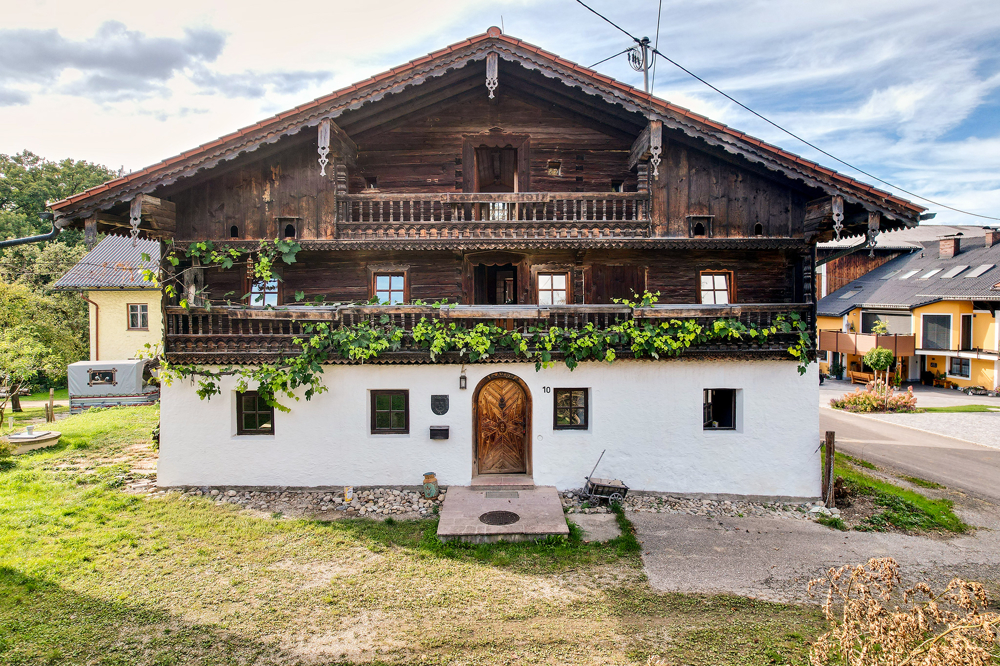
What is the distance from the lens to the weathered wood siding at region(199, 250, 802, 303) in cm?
1213

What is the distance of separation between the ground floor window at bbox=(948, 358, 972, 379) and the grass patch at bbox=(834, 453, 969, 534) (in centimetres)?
2430

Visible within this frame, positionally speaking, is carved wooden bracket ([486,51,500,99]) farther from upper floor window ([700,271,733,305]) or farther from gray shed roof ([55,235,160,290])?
gray shed roof ([55,235,160,290])

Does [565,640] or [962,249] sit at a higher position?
[962,249]

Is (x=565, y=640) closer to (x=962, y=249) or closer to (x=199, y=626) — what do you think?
(x=199, y=626)

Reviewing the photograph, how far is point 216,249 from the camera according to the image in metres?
11.4

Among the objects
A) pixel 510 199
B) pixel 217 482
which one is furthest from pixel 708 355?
pixel 217 482

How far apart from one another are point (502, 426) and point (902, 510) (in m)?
8.74

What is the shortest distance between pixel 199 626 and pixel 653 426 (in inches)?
352

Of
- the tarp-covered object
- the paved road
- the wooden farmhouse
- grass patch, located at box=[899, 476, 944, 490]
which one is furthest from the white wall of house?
the tarp-covered object

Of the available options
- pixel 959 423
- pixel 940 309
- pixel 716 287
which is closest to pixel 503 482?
pixel 716 287

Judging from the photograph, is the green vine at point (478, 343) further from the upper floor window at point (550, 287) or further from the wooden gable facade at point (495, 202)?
the upper floor window at point (550, 287)

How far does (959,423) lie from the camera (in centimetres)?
2023

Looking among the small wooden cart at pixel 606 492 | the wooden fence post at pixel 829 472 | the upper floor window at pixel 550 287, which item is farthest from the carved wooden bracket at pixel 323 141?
the wooden fence post at pixel 829 472

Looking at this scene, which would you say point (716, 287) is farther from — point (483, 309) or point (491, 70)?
point (491, 70)
